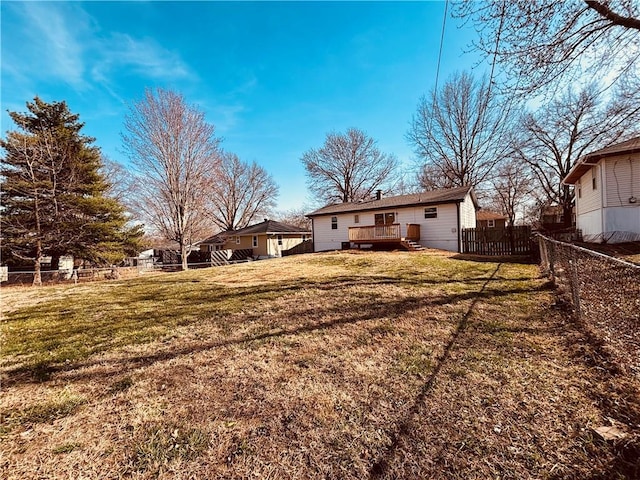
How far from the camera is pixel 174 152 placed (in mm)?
15219

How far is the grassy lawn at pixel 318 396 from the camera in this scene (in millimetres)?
1799

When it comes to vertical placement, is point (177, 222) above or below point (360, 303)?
above

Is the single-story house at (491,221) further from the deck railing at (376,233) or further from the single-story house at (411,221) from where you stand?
the deck railing at (376,233)

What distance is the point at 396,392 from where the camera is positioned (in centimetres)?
254

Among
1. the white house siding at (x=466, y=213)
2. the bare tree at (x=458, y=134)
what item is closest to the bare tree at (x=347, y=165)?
the bare tree at (x=458, y=134)

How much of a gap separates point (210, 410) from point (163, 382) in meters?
0.82

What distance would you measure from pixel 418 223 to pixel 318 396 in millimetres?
16579

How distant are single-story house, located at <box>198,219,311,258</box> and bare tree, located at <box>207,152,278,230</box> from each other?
5412 mm

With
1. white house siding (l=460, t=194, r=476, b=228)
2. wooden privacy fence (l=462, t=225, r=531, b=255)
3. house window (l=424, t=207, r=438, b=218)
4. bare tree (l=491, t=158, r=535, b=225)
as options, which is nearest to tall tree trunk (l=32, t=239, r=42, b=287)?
house window (l=424, t=207, r=438, b=218)

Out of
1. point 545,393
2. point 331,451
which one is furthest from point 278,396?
point 545,393

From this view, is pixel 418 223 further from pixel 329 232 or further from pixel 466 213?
pixel 329 232

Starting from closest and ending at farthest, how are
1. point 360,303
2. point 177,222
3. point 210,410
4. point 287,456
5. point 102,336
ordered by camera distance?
point 287,456 < point 210,410 < point 102,336 < point 360,303 < point 177,222

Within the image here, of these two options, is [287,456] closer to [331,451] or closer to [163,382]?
[331,451]

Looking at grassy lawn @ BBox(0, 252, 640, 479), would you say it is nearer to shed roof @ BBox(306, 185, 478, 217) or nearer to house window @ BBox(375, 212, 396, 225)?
shed roof @ BBox(306, 185, 478, 217)
